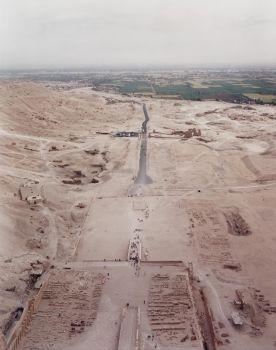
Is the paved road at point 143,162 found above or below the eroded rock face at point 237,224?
below

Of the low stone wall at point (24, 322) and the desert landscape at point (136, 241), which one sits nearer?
the low stone wall at point (24, 322)

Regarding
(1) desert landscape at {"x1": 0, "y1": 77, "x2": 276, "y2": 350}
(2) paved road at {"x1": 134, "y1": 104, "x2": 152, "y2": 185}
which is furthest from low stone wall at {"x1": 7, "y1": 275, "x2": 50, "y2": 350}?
(2) paved road at {"x1": 134, "y1": 104, "x2": 152, "y2": 185}

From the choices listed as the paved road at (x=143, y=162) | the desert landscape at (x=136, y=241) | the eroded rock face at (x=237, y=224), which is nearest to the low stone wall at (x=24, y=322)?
the desert landscape at (x=136, y=241)

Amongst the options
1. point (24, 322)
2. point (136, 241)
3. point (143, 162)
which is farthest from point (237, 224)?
point (143, 162)

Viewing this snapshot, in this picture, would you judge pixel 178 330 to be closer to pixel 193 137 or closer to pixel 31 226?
pixel 31 226

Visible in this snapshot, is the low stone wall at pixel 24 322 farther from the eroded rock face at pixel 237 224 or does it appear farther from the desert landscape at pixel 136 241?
the eroded rock face at pixel 237 224

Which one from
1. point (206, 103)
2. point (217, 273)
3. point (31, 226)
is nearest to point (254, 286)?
point (217, 273)
